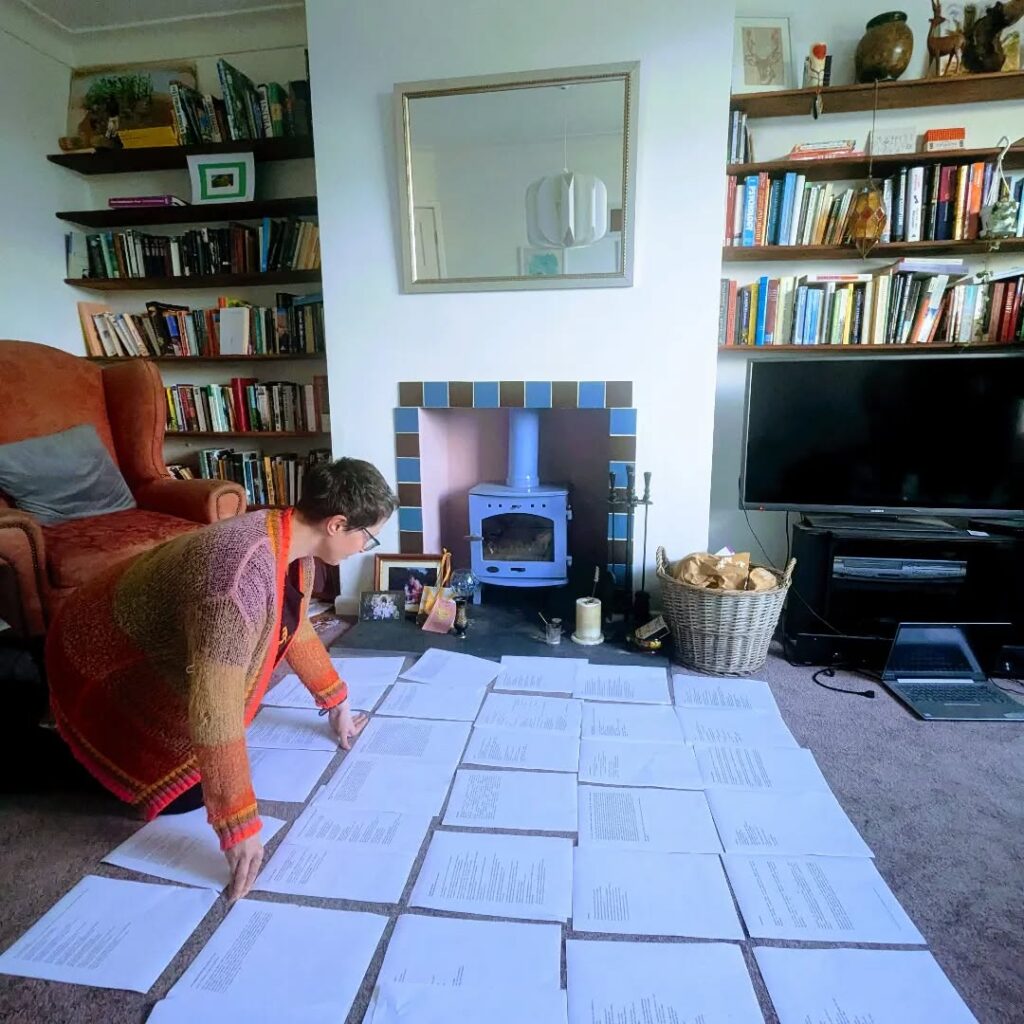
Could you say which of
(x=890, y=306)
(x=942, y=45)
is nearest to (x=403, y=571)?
(x=890, y=306)

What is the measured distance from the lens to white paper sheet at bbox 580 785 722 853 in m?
1.12

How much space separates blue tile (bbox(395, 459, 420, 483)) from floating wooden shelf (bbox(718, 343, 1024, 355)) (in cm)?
121

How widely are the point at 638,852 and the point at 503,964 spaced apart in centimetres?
32

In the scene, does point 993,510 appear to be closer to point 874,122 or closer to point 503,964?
point 874,122

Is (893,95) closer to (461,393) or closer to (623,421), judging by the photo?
(623,421)

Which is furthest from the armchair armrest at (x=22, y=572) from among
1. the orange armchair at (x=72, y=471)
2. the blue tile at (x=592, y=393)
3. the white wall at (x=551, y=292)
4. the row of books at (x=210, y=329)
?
the blue tile at (x=592, y=393)

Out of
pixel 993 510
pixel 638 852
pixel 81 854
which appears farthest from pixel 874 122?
pixel 81 854

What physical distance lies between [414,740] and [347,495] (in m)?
0.68

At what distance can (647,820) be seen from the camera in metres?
1.18

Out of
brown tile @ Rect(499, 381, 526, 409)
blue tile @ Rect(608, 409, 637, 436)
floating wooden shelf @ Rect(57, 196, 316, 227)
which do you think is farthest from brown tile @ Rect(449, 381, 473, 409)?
floating wooden shelf @ Rect(57, 196, 316, 227)

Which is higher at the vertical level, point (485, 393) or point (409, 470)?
point (485, 393)

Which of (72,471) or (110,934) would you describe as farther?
(72,471)

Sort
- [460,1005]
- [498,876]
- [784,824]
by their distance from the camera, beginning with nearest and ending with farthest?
1. [460,1005]
2. [498,876]
3. [784,824]

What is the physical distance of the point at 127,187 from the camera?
278 cm
